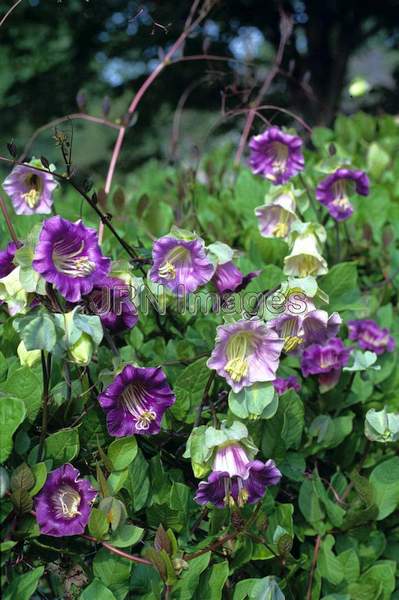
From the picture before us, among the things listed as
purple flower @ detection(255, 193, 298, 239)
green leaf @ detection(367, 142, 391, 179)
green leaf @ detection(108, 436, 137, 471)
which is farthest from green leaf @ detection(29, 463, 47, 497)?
green leaf @ detection(367, 142, 391, 179)

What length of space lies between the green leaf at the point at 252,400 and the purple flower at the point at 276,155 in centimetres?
69

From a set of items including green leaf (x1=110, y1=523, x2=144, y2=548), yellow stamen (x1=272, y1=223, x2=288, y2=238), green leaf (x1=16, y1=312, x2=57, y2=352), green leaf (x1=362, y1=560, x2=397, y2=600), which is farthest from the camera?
yellow stamen (x1=272, y1=223, x2=288, y2=238)

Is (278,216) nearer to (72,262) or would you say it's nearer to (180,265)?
(180,265)

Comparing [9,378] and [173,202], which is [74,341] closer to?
[9,378]

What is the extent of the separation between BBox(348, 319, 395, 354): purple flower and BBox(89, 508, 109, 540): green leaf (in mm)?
758

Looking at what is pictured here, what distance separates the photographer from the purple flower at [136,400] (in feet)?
3.47

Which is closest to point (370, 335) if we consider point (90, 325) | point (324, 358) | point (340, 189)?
point (324, 358)

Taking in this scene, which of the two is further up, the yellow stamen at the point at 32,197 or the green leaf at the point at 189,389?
the yellow stamen at the point at 32,197

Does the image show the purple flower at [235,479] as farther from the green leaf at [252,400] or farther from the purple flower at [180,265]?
the purple flower at [180,265]

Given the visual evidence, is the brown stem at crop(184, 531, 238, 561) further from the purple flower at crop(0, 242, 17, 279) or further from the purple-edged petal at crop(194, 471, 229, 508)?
the purple flower at crop(0, 242, 17, 279)

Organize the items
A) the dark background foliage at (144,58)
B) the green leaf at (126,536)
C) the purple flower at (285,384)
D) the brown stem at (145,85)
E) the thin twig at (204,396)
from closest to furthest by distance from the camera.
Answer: the green leaf at (126,536), the thin twig at (204,396), the purple flower at (285,384), the brown stem at (145,85), the dark background foliage at (144,58)

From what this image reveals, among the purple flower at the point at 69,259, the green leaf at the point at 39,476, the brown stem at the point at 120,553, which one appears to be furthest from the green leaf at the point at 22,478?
the purple flower at the point at 69,259

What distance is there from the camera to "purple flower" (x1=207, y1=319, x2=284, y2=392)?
1081 mm

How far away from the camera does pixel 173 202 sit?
8.24ft
